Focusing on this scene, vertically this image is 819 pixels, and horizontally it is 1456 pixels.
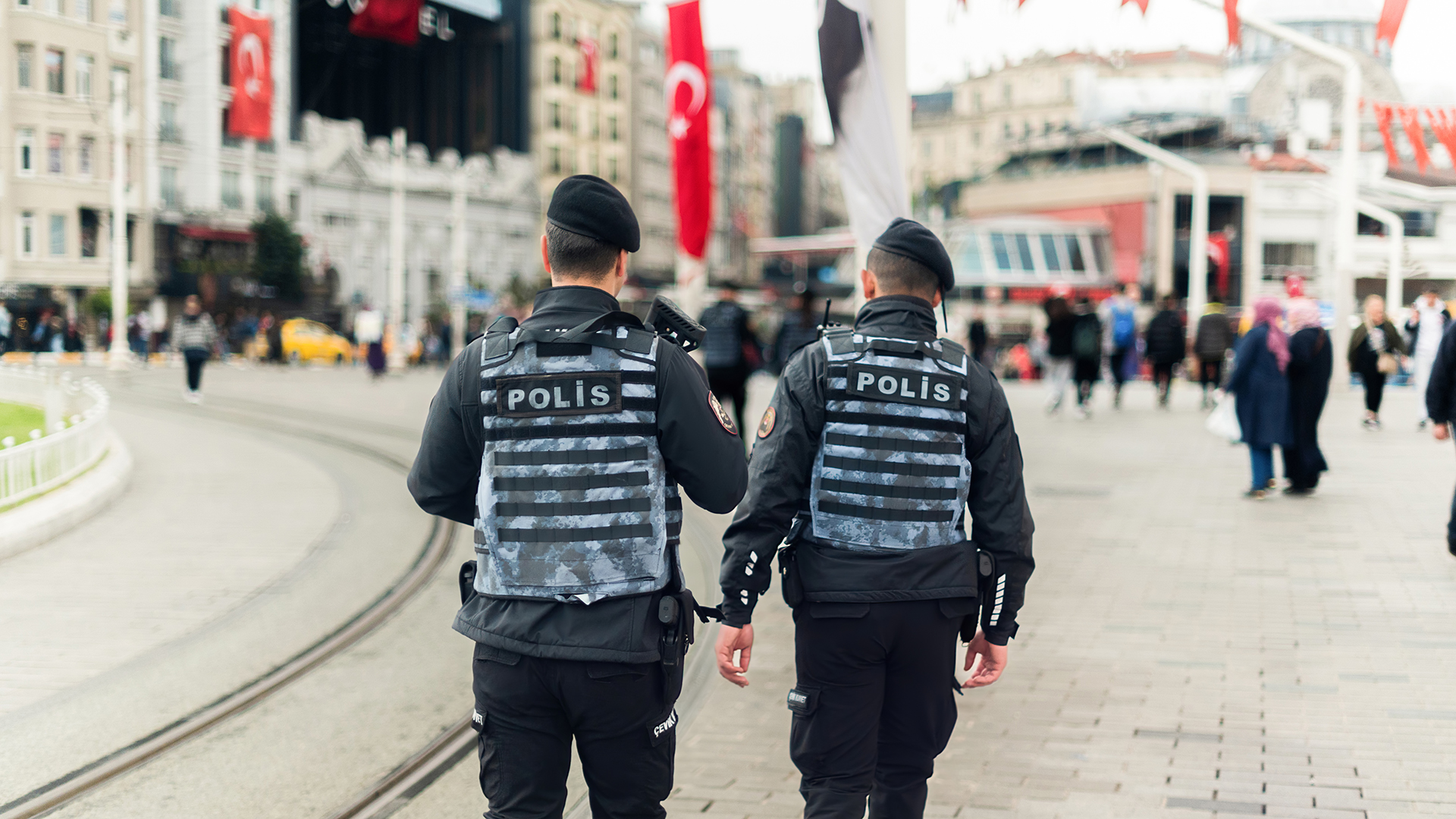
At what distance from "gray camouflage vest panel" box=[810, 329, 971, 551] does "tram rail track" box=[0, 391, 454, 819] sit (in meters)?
2.79

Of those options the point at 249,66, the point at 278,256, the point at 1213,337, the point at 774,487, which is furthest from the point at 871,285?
the point at 278,256

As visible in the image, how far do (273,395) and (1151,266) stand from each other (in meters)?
50.2

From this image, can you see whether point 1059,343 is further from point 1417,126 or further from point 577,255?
point 577,255

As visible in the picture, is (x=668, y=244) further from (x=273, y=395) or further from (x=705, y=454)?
(x=705, y=454)

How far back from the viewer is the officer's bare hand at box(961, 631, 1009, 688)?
3441 millimetres

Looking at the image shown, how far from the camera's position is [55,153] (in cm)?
987

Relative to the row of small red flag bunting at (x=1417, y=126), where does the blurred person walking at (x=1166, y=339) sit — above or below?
below

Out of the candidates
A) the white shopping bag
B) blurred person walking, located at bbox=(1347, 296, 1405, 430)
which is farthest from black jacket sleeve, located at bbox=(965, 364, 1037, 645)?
blurred person walking, located at bbox=(1347, 296, 1405, 430)

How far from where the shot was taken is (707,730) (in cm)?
518

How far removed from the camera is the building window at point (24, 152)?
918 cm

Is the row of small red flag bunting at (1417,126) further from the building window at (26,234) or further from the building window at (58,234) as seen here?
the building window at (26,234)

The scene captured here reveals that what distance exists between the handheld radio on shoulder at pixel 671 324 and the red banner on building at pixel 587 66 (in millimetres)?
72575

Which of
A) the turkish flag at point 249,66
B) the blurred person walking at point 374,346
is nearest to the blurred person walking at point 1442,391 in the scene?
the turkish flag at point 249,66

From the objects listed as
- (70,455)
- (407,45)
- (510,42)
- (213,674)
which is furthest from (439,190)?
(213,674)
